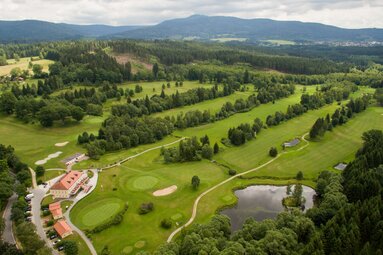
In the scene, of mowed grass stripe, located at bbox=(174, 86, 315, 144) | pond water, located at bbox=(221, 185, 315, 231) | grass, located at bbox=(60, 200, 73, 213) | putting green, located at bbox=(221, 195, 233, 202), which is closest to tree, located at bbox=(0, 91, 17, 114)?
mowed grass stripe, located at bbox=(174, 86, 315, 144)

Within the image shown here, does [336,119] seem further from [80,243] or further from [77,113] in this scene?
[80,243]

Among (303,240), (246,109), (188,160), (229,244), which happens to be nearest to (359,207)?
(303,240)

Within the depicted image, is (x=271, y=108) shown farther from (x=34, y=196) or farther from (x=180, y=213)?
(x=34, y=196)

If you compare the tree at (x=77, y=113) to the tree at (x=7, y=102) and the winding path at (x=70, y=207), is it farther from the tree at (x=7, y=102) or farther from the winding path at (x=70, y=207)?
the winding path at (x=70, y=207)

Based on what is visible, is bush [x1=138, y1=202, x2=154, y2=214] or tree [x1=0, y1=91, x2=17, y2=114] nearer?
bush [x1=138, y1=202, x2=154, y2=214]

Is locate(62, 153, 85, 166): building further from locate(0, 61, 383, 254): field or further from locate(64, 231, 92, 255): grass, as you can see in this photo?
locate(64, 231, 92, 255): grass

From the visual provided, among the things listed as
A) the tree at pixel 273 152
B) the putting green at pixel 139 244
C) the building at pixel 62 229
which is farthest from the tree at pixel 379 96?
the building at pixel 62 229
